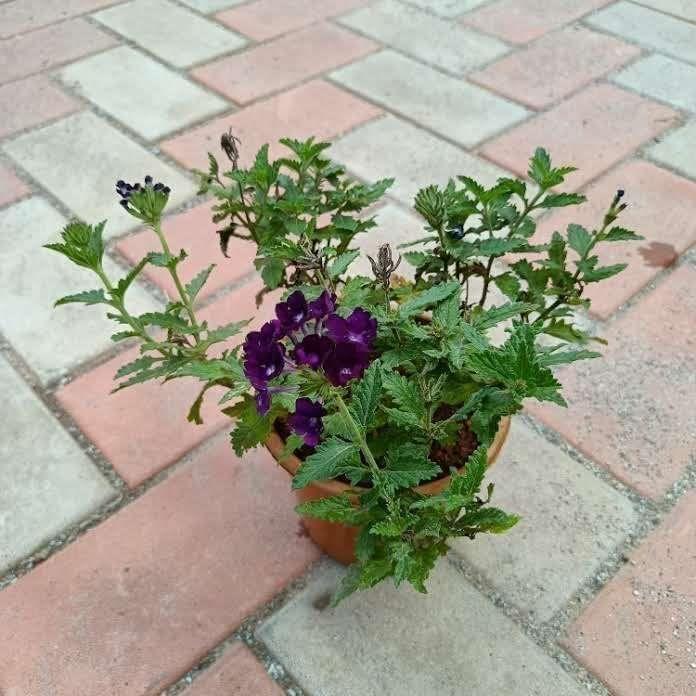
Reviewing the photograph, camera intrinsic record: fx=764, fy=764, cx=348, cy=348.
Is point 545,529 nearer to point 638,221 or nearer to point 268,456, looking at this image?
point 268,456

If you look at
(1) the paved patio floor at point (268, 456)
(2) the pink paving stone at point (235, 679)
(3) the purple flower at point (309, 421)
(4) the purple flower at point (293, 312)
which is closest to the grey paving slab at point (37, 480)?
(1) the paved patio floor at point (268, 456)

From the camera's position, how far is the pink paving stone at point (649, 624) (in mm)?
1283

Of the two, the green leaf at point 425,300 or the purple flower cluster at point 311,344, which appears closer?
the purple flower cluster at point 311,344

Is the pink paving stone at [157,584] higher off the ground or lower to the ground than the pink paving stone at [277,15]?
lower

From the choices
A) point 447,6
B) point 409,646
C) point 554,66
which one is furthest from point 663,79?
point 409,646

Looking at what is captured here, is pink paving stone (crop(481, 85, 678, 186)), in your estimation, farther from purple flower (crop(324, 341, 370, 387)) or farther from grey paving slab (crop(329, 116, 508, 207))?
purple flower (crop(324, 341, 370, 387))

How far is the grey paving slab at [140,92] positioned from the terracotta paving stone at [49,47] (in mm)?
75

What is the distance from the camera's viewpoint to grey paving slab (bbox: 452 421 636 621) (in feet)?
4.59

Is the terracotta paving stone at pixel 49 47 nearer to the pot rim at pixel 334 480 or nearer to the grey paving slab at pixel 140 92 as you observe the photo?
the grey paving slab at pixel 140 92

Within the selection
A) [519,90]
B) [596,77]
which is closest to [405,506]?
[519,90]

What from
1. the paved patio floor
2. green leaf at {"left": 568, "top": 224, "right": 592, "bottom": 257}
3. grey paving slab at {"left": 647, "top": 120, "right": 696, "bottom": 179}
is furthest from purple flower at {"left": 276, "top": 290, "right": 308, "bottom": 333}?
grey paving slab at {"left": 647, "top": 120, "right": 696, "bottom": 179}

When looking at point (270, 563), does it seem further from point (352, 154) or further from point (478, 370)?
point (352, 154)

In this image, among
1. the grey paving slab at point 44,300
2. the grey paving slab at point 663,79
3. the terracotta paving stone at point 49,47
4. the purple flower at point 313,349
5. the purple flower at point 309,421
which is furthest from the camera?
the terracotta paving stone at point 49,47

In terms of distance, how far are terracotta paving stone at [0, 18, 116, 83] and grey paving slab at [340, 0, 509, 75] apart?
3.11ft
